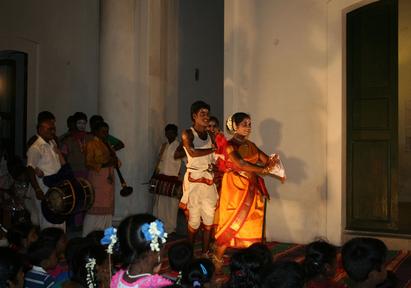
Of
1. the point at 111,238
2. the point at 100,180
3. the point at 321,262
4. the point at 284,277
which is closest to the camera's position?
the point at 284,277

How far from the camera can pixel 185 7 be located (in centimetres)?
1221

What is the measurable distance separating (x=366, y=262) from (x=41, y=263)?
7.14 feet

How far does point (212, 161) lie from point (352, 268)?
373 cm

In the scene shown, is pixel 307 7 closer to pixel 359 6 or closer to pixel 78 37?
pixel 359 6

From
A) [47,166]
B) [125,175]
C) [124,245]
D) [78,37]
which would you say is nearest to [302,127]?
[125,175]

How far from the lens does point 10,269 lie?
11.4ft

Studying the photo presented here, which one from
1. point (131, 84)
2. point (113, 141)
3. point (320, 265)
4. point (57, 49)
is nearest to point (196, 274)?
point (320, 265)

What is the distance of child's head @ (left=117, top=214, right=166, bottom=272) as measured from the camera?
10.2 ft

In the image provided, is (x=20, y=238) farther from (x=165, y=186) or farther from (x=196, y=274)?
(x=165, y=186)

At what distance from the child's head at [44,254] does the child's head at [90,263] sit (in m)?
0.41

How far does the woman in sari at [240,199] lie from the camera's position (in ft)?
21.6

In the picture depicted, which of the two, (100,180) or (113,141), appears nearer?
(100,180)

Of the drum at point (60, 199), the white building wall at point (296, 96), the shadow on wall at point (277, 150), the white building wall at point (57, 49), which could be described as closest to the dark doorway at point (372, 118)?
the white building wall at point (296, 96)

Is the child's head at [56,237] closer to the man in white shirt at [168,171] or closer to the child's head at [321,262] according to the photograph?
the child's head at [321,262]
